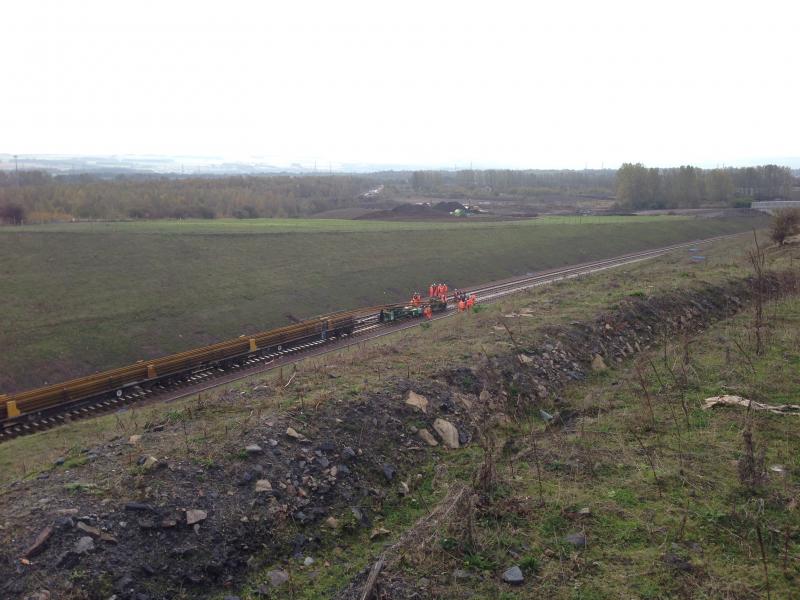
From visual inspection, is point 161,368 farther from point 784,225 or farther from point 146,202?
point 146,202

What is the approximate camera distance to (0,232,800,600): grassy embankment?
9242 mm

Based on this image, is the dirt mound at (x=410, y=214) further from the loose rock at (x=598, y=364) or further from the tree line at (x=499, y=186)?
the loose rock at (x=598, y=364)

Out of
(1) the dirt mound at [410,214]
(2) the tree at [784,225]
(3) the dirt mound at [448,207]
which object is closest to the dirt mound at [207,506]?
(2) the tree at [784,225]

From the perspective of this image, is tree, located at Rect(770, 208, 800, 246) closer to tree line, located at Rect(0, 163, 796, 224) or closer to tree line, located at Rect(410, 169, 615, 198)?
tree line, located at Rect(0, 163, 796, 224)

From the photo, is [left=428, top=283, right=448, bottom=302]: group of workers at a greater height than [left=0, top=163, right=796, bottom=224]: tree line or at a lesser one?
lesser

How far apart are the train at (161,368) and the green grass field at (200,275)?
4369 mm

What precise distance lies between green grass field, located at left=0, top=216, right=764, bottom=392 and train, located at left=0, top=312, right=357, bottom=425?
14.3 ft

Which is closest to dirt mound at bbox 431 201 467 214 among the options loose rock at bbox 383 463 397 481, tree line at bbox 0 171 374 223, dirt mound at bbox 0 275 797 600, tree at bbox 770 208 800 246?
tree line at bbox 0 171 374 223

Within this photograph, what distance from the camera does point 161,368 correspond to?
26109 mm

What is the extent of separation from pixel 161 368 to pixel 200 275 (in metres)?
16.5

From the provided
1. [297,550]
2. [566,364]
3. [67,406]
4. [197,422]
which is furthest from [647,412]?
[67,406]

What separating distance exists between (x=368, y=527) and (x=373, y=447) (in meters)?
2.28

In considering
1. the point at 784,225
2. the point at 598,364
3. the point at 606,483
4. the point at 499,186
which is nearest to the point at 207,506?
the point at 606,483

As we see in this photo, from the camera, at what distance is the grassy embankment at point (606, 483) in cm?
924
